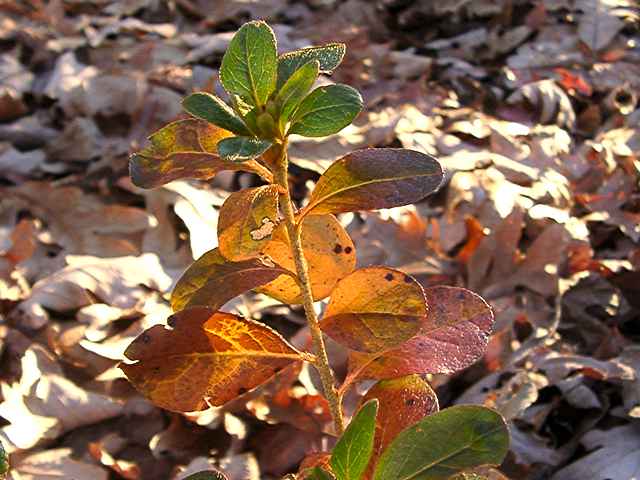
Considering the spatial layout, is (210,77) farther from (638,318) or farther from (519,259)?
(638,318)

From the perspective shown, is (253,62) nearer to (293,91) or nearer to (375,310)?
(293,91)

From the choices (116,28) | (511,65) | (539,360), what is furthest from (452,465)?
(116,28)

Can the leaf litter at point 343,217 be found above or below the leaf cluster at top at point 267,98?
below

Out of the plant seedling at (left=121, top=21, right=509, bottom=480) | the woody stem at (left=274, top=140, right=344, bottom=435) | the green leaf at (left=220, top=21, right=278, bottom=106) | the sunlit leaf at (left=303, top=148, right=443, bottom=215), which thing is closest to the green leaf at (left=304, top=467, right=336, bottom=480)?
the plant seedling at (left=121, top=21, right=509, bottom=480)

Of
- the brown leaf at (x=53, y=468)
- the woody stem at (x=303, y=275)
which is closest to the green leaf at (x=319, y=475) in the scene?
the woody stem at (x=303, y=275)

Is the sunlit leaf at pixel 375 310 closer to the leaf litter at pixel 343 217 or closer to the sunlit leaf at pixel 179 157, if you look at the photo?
the leaf litter at pixel 343 217

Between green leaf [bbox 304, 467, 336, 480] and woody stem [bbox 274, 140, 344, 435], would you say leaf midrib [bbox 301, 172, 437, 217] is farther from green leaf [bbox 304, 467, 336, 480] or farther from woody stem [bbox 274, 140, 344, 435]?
green leaf [bbox 304, 467, 336, 480]

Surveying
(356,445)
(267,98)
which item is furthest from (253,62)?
(356,445)
